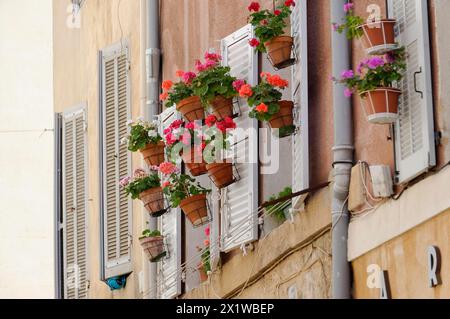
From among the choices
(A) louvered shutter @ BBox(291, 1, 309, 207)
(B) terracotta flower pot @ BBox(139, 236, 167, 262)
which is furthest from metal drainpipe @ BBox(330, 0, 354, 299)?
(B) terracotta flower pot @ BBox(139, 236, 167, 262)

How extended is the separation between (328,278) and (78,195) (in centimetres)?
616

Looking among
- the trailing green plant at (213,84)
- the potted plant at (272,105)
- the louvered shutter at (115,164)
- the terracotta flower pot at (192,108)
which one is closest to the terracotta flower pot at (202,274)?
the terracotta flower pot at (192,108)

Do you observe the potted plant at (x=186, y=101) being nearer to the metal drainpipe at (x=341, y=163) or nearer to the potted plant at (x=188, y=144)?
the potted plant at (x=188, y=144)

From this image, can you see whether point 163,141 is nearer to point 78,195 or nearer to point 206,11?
point 206,11

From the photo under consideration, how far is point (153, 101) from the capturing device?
1501 centimetres

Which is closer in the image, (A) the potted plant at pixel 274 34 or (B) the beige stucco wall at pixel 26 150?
(A) the potted plant at pixel 274 34

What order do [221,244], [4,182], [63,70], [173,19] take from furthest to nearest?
[4,182] < [63,70] < [173,19] < [221,244]

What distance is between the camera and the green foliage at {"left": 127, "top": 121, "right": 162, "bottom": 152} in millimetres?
13961

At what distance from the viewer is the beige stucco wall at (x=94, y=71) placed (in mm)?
15578

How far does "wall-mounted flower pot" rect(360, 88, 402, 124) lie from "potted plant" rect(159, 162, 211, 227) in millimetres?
3240

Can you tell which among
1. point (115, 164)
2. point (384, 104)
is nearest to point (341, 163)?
point (384, 104)

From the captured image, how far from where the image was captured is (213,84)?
492 inches

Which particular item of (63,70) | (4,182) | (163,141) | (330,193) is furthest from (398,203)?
(4,182)

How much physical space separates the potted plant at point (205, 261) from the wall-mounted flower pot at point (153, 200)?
1.81 feet
